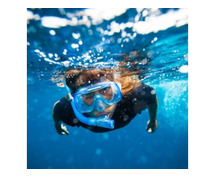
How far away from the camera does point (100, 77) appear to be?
6.80 m

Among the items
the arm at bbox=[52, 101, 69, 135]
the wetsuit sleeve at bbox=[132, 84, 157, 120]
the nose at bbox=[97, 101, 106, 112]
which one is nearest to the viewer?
the nose at bbox=[97, 101, 106, 112]

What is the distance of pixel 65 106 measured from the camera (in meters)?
6.29

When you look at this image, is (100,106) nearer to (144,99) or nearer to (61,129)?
(144,99)

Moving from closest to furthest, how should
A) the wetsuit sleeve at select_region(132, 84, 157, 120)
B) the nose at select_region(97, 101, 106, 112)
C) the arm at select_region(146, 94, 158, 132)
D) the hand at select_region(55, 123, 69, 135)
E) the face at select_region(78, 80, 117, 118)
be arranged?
the nose at select_region(97, 101, 106, 112) → the face at select_region(78, 80, 117, 118) → the wetsuit sleeve at select_region(132, 84, 157, 120) → the arm at select_region(146, 94, 158, 132) → the hand at select_region(55, 123, 69, 135)

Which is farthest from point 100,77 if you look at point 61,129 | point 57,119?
point 61,129

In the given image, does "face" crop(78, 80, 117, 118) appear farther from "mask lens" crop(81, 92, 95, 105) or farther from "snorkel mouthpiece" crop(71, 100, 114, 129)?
"snorkel mouthpiece" crop(71, 100, 114, 129)

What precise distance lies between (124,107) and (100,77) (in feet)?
→ 5.54

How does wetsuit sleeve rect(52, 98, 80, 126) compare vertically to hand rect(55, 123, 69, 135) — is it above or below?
above

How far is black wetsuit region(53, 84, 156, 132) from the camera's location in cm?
610

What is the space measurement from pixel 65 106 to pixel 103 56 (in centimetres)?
295

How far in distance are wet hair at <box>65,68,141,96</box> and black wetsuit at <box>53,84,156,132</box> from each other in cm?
59

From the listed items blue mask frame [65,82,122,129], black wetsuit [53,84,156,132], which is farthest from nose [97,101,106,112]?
black wetsuit [53,84,156,132]
